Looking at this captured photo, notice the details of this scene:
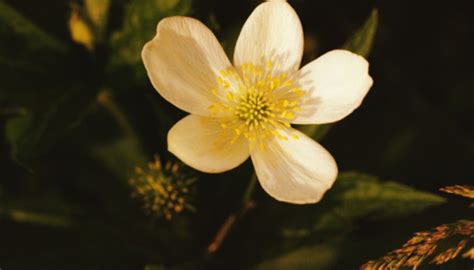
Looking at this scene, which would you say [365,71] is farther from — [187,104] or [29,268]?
[29,268]

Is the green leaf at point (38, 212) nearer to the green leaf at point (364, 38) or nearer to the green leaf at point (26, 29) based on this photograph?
the green leaf at point (26, 29)

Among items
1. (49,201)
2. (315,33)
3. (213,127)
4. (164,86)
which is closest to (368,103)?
(315,33)

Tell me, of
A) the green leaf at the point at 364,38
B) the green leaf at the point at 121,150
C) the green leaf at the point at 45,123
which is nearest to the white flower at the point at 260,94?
the green leaf at the point at 364,38

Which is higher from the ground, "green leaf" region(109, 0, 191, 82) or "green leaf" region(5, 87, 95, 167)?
"green leaf" region(109, 0, 191, 82)

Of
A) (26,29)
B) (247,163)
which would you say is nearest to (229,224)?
(247,163)

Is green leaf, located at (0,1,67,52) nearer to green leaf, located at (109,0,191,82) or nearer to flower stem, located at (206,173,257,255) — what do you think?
green leaf, located at (109,0,191,82)

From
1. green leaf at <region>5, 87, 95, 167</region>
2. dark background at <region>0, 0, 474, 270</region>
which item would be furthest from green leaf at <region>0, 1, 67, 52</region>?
green leaf at <region>5, 87, 95, 167</region>

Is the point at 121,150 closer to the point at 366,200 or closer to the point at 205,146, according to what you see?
the point at 205,146
